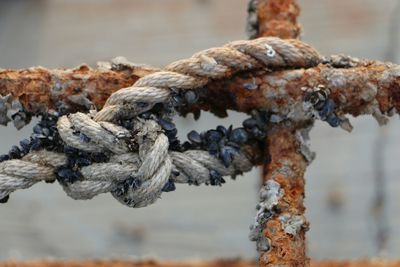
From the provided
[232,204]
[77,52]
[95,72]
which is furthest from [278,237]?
[77,52]

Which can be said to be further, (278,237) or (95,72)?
(95,72)

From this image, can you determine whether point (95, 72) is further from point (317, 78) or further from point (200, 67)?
point (317, 78)

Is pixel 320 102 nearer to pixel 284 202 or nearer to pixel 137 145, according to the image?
pixel 284 202

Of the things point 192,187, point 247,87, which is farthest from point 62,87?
point 192,187

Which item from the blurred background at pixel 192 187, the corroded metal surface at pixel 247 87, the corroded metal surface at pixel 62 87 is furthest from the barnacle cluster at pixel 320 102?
the blurred background at pixel 192 187

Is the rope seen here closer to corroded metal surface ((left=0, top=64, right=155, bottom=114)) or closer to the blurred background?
corroded metal surface ((left=0, top=64, right=155, bottom=114))

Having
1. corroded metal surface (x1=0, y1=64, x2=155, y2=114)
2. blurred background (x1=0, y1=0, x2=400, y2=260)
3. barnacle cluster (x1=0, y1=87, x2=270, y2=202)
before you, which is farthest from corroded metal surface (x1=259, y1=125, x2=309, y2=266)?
blurred background (x1=0, y1=0, x2=400, y2=260)

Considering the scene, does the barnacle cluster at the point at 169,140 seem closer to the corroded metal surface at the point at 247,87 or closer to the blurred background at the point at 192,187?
the corroded metal surface at the point at 247,87
